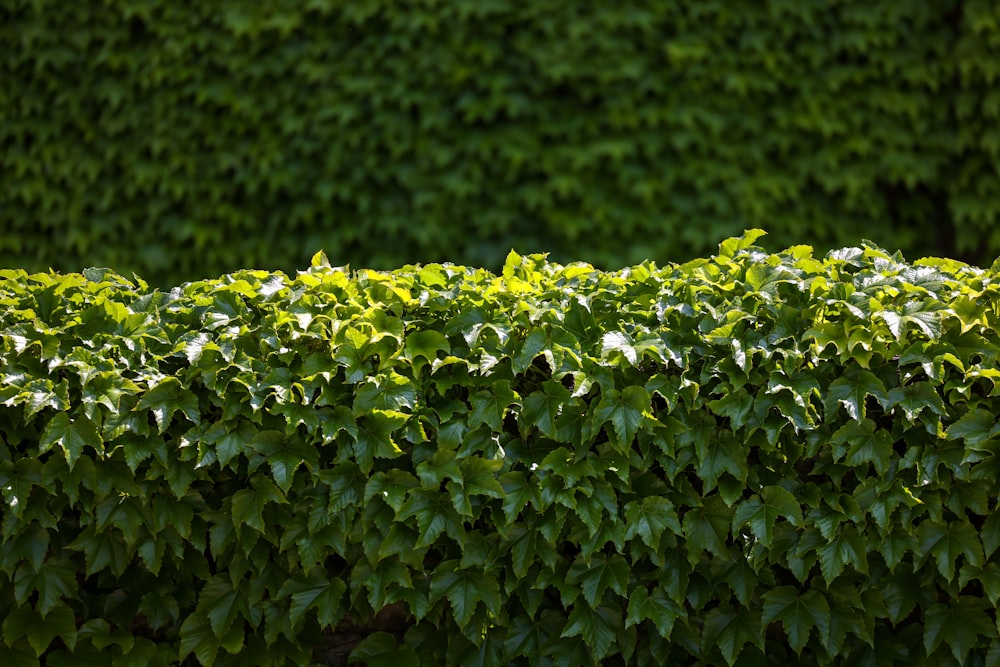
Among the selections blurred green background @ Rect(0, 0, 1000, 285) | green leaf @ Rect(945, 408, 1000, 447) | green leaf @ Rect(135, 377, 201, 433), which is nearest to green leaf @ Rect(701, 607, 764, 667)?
green leaf @ Rect(945, 408, 1000, 447)

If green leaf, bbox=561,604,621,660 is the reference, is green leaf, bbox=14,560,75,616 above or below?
above

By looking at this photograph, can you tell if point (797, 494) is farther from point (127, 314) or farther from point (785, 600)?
point (127, 314)

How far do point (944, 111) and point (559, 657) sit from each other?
450 centimetres

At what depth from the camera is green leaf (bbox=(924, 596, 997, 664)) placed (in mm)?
2496

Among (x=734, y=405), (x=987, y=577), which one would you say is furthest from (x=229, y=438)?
(x=987, y=577)

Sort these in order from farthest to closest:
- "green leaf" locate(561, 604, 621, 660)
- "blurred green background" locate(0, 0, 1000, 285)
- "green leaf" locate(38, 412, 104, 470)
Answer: "blurred green background" locate(0, 0, 1000, 285) < "green leaf" locate(561, 604, 621, 660) < "green leaf" locate(38, 412, 104, 470)

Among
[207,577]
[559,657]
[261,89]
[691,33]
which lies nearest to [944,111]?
[691,33]

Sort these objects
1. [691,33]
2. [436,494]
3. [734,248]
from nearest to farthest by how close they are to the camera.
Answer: [436,494]
[734,248]
[691,33]

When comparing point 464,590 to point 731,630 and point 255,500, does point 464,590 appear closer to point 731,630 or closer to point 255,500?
point 255,500

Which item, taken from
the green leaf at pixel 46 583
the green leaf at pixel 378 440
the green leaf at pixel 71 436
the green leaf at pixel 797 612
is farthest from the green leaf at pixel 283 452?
the green leaf at pixel 797 612

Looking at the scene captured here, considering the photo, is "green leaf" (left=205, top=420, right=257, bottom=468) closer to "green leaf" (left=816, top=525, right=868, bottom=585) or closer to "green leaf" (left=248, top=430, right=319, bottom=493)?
"green leaf" (left=248, top=430, right=319, bottom=493)

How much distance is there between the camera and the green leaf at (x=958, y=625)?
2.50m

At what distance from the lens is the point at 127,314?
2637 millimetres

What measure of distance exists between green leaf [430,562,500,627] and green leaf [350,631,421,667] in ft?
0.57
